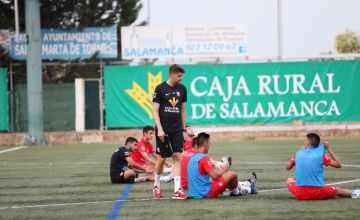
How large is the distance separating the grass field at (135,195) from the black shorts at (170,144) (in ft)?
2.34

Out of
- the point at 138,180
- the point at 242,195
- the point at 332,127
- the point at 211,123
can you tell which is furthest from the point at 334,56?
the point at 242,195

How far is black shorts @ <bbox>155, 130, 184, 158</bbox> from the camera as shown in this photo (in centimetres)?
1277

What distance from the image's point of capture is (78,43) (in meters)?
35.5

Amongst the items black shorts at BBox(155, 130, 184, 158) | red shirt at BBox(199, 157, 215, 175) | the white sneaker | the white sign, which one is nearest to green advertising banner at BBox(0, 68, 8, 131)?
the white sign

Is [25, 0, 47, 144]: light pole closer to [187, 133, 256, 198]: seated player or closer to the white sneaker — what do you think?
the white sneaker

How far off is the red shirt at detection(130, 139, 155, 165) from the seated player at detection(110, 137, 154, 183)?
1.02 meters

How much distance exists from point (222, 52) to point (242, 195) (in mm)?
22382

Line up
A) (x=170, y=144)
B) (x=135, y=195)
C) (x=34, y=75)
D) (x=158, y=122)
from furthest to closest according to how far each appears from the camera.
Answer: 1. (x=34, y=75)
2. (x=135, y=195)
3. (x=170, y=144)
4. (x=158, y=122)

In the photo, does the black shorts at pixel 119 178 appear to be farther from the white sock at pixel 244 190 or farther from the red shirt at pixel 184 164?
the white sock at pixel 244 190

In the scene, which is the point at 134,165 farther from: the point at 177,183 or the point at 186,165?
the point at 177,183

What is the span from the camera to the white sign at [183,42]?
3444cm

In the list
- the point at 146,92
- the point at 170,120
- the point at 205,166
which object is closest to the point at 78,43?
the point at 146,92

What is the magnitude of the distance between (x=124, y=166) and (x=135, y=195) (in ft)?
7.38

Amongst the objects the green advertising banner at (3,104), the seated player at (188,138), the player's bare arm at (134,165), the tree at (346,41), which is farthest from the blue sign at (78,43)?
the tree at (346,41)
